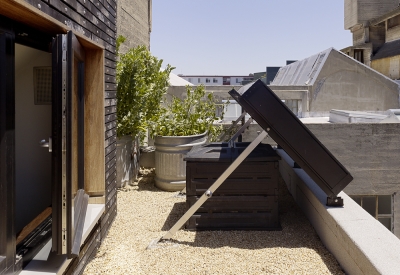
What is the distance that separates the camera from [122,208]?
5.67m

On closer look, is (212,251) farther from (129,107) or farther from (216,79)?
(216,79)

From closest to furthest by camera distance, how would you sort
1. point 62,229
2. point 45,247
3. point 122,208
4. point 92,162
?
point 62,229 < point 45,247 < point 92,162 < point 122,208

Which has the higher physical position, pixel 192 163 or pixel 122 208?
pixel 192 163

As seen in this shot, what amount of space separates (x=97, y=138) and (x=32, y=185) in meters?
1.04

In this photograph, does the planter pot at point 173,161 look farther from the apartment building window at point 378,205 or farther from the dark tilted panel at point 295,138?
the apartment building window at point 378,205

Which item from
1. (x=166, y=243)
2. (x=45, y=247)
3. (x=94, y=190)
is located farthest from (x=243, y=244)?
(x=45, y=247)

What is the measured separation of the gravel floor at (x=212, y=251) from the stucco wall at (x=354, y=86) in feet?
61.4

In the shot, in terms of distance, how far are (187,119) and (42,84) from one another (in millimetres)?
3336

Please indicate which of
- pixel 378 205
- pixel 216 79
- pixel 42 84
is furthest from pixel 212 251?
pixel 216 79

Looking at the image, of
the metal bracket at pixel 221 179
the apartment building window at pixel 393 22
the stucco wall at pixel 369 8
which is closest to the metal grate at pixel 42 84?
the metal bracket at pixel 221 179

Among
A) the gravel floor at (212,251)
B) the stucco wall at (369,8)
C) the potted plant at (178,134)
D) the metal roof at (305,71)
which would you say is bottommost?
the gravel floor at (212,251)

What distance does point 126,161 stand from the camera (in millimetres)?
6883

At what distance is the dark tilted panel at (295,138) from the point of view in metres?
3.86

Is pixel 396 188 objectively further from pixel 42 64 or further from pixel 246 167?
pixel 42 64
